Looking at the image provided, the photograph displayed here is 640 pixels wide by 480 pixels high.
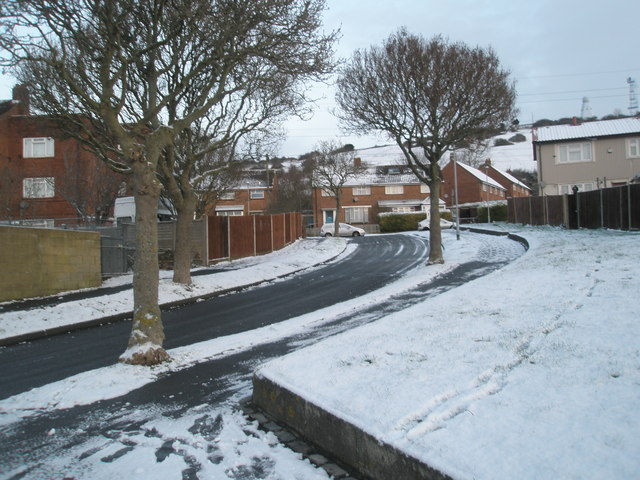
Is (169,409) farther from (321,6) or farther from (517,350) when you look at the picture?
(321,6)

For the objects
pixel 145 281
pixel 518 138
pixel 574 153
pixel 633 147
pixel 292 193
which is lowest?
pixel 145 281

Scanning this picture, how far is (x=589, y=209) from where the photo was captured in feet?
78.3

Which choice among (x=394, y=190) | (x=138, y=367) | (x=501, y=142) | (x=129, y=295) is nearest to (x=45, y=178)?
(x=129, y=295)

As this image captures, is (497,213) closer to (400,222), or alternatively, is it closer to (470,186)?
(400,222)

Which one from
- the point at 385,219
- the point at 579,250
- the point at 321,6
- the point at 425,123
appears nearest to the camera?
the point at 321,6

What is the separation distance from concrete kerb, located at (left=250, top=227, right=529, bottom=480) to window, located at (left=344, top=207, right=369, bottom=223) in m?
57.1

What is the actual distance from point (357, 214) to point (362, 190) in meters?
3.06

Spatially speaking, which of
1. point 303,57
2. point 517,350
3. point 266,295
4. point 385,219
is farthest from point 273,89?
point 385,219

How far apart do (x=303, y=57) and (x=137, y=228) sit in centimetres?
705

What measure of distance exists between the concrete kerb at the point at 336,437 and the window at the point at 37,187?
31.9 m

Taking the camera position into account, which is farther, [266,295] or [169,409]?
[266,295]

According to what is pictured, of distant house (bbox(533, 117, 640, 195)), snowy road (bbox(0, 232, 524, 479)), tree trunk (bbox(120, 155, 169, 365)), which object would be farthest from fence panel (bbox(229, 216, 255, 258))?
distant house (bbox(533, 117, 640, 195))

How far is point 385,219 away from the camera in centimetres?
5331

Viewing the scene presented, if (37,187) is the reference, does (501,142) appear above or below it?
above
